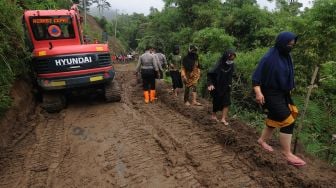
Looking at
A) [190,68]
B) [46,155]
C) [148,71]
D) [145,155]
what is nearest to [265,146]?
[145,155]

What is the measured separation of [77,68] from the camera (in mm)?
7465

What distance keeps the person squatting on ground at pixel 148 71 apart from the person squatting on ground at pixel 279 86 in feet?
14.5

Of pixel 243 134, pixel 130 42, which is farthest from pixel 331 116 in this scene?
pixel 130 42

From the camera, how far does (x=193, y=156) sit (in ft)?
15.8

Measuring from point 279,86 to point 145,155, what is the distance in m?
2.32

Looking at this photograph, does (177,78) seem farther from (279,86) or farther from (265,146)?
(279,86)

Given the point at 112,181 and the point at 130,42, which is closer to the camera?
the point at 112,181

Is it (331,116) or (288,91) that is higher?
(288,91)

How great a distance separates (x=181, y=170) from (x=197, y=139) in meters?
1.22

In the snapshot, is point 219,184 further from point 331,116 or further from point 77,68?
point 331,116

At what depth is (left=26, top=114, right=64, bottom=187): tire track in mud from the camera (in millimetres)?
4479

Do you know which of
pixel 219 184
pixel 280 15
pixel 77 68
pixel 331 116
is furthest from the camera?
pixel 280 15

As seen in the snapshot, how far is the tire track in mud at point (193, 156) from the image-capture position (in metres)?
4.11

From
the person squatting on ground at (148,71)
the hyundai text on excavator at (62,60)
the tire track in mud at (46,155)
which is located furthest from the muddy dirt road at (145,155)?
the person squatting on ground at (148,71)
